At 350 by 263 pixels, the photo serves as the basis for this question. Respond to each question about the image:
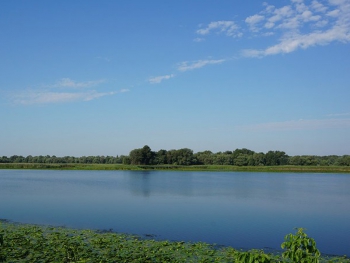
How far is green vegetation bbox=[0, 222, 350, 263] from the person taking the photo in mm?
13102

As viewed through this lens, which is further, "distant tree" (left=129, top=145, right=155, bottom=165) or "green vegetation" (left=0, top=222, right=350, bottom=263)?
"distant tree" (left=129, top=145, right=155, bottom=165)

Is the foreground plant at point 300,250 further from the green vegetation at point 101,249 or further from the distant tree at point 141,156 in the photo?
the distant tree at point 141,156

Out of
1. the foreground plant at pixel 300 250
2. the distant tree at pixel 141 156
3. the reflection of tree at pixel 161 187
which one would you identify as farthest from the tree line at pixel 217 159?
the foreground plant at pixel 300 250

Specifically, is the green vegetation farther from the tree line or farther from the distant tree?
the tree line

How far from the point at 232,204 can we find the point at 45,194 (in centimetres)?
2059

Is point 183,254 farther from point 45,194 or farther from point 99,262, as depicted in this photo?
point 45,194

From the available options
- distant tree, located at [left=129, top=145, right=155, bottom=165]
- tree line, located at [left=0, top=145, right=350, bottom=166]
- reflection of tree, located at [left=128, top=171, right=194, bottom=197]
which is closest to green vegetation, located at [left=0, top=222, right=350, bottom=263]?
reflection of tree, located at [left=128, top=171, right=194, bottom=197]

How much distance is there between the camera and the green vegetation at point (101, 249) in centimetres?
1310

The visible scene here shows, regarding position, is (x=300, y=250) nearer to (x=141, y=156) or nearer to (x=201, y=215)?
(x=201, y=215)

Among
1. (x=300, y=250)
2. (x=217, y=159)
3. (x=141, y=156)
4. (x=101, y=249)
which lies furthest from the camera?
(x=217, y=159)

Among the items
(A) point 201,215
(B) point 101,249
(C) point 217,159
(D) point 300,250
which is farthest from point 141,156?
(D) point 300,250

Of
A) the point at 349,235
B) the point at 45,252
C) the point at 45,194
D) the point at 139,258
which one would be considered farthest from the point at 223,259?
the point at 45,194

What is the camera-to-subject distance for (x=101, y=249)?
1450 cm

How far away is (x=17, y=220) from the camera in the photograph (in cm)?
2239
